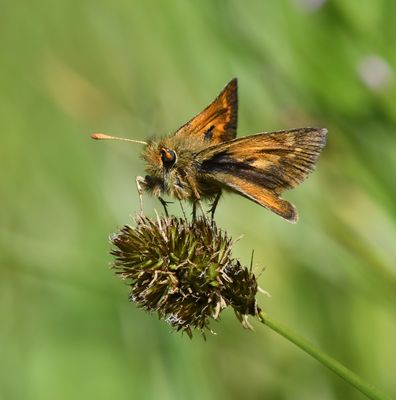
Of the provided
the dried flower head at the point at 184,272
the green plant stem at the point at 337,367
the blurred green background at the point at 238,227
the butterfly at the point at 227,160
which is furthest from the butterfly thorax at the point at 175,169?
the blurred green background at the point at 238,227

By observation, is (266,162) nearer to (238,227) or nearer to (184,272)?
(184,272)

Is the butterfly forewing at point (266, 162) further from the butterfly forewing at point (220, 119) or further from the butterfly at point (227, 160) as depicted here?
the butterfly forewing at point (220, 119)

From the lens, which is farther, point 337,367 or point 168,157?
point 168,157

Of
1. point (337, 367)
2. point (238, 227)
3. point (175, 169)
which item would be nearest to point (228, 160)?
point (175, 169)

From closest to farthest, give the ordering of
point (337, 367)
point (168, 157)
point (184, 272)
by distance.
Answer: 1. point (337, 367)
2. point (184, 272)
3. point (168, 157)

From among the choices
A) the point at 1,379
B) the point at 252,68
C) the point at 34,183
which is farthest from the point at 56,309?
the point at 252,68

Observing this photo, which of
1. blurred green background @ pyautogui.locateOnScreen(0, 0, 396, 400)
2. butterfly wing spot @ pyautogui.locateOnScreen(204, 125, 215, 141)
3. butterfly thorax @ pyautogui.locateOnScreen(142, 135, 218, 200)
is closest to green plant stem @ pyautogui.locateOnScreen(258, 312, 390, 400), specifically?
butterfly thorax @ pyautogui.locateOnScreen(142, 135, 218, 200)

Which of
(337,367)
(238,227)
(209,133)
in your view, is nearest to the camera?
(337,367)
